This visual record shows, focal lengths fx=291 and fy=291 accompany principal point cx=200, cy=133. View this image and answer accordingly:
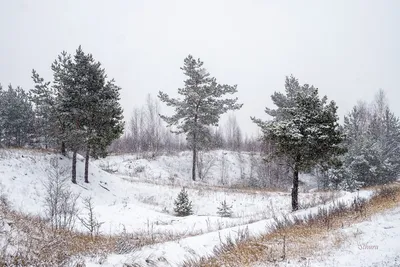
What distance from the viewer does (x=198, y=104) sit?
33000mm

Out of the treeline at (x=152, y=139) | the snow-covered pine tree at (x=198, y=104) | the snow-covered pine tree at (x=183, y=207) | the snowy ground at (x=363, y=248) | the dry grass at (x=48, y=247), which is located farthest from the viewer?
the treeline at (x=152, y=139)

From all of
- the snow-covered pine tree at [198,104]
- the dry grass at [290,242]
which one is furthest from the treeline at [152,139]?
the dry grass at [290,242]

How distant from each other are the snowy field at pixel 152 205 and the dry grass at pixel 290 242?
1074 mm

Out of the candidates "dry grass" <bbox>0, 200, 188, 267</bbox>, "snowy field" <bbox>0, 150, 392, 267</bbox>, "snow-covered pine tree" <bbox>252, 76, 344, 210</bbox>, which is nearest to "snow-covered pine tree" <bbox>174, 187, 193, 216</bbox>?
"snowy field" <bbox>0, 150, 392, 267</bbox>

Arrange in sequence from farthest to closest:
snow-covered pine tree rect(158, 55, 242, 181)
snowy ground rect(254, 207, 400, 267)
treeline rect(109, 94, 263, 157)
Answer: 1. treeline rect(109, 94, 263, 157)
2. snow-covered pine tree rect(158, 55, 242, 181)
3. snowy ground rect(254, 207, 400, 267)

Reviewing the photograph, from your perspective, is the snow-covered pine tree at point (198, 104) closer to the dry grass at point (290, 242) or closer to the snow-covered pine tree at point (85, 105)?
the snow-covered pine tree at point (85, 105)

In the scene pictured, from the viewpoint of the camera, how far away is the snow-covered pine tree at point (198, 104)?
1273 inches

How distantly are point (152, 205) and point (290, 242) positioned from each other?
1542cm

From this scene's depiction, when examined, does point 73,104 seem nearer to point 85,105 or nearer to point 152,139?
point 85,105

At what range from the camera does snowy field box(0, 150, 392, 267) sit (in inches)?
360

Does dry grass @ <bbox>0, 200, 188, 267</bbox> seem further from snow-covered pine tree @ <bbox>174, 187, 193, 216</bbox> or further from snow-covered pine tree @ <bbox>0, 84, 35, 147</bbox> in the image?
snow-covered pine tree @ <bbox>0, 84, 35, 147</bbox>

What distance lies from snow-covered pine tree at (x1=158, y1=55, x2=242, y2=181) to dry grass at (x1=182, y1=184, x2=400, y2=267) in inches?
867

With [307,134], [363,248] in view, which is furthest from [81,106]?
[363,248]

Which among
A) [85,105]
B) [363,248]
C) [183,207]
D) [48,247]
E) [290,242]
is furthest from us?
[85,105]
